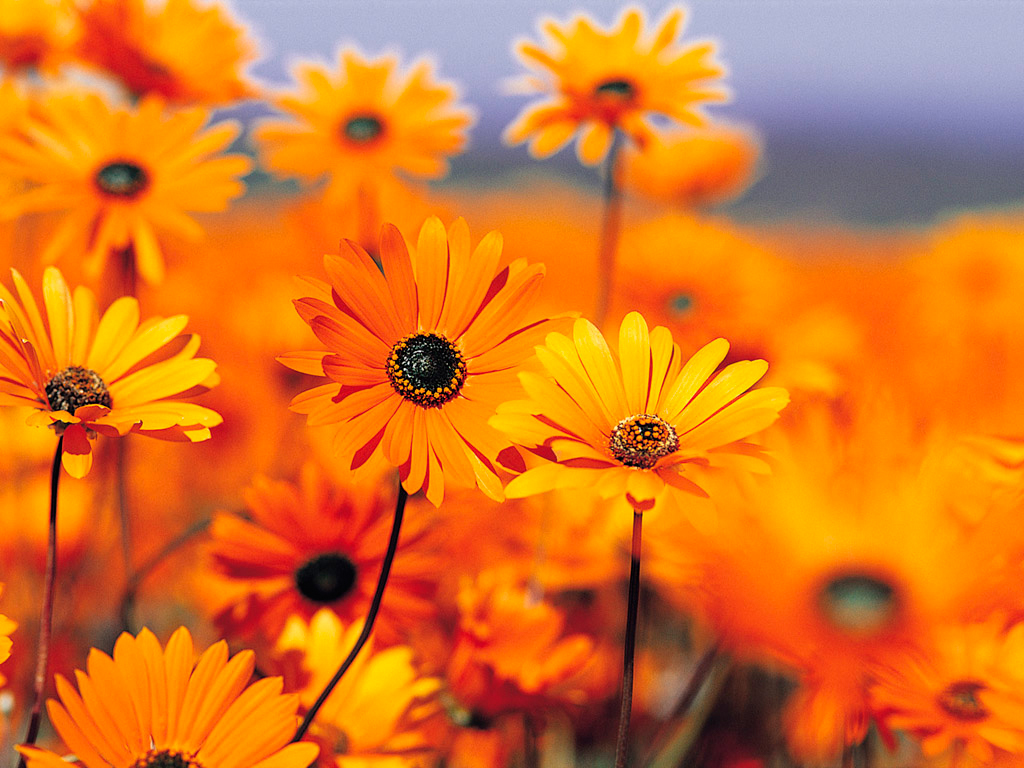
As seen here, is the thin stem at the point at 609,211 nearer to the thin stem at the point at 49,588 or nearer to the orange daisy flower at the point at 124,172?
the orange daisy flower at the point at 124,172

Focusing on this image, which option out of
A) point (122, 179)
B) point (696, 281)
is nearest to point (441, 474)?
point (122, 179)

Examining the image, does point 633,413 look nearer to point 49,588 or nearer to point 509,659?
point 509,659

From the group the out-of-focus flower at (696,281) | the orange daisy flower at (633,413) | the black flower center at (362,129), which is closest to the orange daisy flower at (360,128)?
the black flower center at (362,129)

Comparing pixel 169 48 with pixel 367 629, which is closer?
pixel 367 629

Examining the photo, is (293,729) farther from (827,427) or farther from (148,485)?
(148,485)

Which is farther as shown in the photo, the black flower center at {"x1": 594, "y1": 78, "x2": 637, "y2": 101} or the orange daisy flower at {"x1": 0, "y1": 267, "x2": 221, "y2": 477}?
the black flower center at {"x1": 594, "y1": 78, "x2": 637, "y2": 101}

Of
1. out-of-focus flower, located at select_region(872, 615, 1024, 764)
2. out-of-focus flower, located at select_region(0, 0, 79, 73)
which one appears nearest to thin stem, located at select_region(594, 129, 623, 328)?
out-of-focus flower, located at select_region(872, 615, 1024, 764)

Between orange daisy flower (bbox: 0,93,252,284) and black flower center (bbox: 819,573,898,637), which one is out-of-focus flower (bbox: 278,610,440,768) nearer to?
black flower center (bbox: 819,573,898,637)
